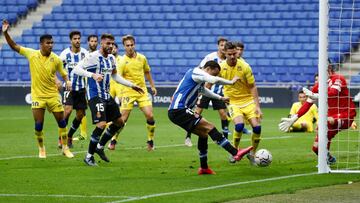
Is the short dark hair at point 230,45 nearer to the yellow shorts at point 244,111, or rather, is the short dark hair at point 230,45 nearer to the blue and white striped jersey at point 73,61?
the yellow shorts at point 244,111

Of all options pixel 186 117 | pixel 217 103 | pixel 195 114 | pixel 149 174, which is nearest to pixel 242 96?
pixel 195 114

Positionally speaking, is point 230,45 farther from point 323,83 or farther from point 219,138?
point 219,138

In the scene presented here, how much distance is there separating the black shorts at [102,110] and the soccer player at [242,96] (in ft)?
6.47

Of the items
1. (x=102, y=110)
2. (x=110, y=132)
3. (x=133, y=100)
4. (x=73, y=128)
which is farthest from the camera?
(x=133, y=100)

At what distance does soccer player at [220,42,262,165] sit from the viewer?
618 inches

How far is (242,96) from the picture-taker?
15945 mm

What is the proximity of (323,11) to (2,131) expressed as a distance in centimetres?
1155

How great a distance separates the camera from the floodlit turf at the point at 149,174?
11391 millimetres

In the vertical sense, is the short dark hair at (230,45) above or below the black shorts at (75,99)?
above

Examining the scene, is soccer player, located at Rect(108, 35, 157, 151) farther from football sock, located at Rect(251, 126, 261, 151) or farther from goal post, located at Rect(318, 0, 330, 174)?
goal post, located at Rect(318, 0, 330, 174)

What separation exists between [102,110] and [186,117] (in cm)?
217

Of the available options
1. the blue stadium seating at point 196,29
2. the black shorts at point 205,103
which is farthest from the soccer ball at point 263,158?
the blue stadium seating at point 196,29

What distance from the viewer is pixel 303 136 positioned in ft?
73.6

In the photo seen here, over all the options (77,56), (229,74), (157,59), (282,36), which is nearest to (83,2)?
(157,59)
